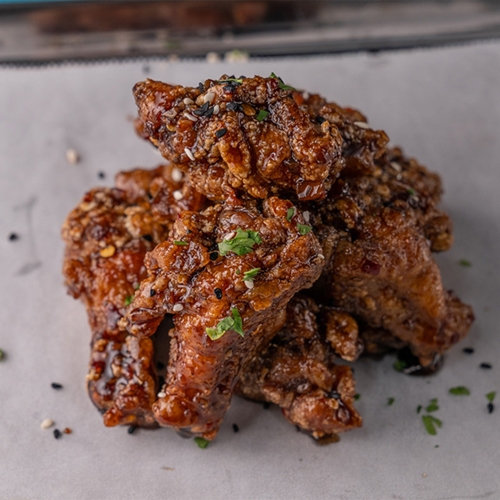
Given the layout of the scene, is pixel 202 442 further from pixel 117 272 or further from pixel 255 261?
pixel 255 261

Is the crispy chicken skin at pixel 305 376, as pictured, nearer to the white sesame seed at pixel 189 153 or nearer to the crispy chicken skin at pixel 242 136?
the crispy chicken skin at pixel 242 136

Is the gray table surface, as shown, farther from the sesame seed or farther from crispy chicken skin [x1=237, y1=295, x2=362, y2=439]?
the sesame seed

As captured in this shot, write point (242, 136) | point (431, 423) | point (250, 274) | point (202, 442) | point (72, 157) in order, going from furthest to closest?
point (72, 157) → point (431, 423) → point (202, 442) → point (242, 136) → point (250, 274)

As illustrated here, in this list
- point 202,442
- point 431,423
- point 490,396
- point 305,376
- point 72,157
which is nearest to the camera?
point 305,376

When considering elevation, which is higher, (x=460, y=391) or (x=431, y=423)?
(x=460, y=391)

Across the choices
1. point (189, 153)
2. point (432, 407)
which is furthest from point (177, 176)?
point (432, 407)
